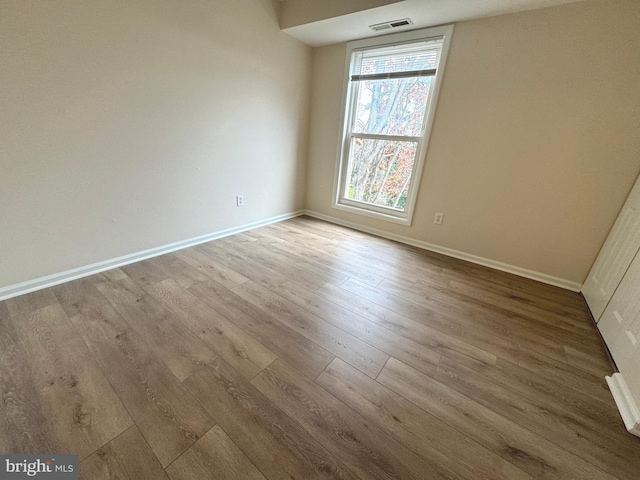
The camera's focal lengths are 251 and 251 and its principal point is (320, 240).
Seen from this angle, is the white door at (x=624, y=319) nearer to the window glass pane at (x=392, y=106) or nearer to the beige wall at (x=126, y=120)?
the window glass pane at (x=392, y=106)

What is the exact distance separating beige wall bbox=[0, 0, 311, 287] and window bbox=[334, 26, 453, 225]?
2.81 ft

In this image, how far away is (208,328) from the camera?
1443 mm

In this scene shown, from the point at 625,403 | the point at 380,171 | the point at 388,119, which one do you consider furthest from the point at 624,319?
the point at 388,119

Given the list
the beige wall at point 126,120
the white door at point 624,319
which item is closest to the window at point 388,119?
the beige wall at point 126,120

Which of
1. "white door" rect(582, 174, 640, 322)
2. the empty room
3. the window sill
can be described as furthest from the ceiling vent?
"white door" rect(582, 174, 640, 322)

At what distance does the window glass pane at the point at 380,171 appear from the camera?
283cm

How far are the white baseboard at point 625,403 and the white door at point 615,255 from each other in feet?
2.19

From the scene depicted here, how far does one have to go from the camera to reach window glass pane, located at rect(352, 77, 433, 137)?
257 centimetres

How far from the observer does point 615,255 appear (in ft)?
5.79

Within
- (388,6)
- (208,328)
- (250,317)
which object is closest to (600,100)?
(388,6)

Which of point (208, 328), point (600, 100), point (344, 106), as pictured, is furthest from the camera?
point (344, 106)

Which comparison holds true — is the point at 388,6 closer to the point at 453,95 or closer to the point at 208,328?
the point at 453,95

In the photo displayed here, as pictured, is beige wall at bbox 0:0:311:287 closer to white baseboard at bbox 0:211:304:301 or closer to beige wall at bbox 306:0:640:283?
white baseboard at bbox 0:211:304:301

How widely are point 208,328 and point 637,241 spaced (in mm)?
2678
